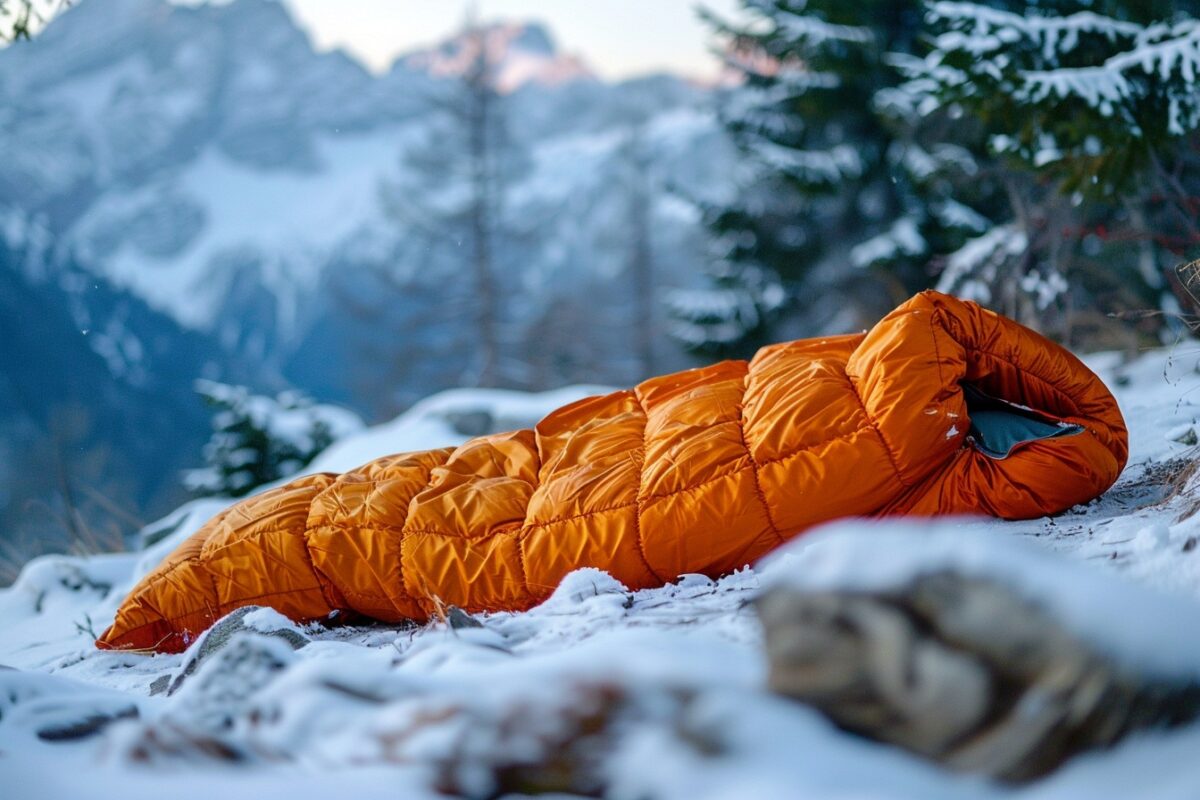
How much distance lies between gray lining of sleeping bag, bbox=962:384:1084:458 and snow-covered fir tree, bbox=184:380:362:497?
5.01m

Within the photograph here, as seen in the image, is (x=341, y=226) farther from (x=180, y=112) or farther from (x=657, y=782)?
(x=657, y=782)

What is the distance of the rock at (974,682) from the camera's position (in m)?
0.87

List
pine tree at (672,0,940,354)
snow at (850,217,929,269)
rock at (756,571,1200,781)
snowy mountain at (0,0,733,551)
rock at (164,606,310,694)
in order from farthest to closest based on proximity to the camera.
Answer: snowy mountain at (0,0,733,551) → pine tree at (672,0,940,354) → snow at (850,217,929,269) → rock at (164,606,310,694) → rock at (756,571,1200,781)

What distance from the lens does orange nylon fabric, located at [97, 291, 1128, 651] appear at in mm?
2102

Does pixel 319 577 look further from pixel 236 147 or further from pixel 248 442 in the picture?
pixel 236 147

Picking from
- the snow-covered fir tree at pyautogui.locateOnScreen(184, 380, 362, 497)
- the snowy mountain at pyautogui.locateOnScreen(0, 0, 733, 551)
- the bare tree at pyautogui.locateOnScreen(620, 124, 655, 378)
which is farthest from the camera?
the bare tree at pyautogui.locateOnScreen(620, 124, 655, 378)

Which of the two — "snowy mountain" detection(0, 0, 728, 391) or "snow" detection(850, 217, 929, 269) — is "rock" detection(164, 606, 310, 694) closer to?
"snow" detection(850, 217, 929, 269)

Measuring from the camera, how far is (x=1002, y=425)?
92.7 inches

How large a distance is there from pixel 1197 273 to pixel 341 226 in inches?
1419

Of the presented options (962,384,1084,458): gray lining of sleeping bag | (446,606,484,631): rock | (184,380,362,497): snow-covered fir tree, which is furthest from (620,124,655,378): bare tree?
(446,606,484,631): rock

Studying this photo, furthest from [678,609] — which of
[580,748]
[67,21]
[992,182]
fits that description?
[67,21]

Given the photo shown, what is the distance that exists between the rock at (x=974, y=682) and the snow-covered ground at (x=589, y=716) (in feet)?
0.07

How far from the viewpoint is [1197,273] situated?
2.23 metres

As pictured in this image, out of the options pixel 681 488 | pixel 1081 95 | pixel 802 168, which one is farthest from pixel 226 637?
pixel 802 168
